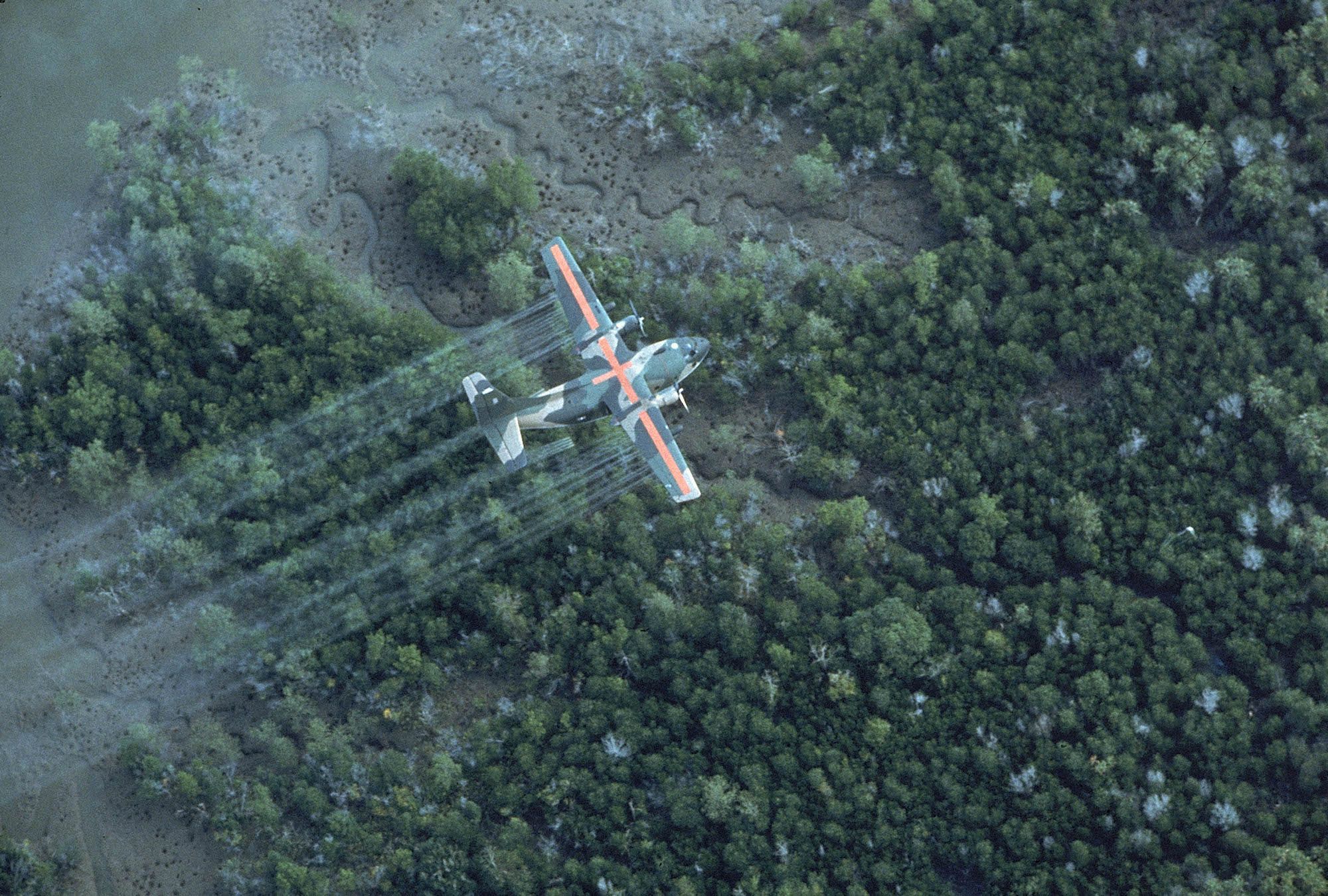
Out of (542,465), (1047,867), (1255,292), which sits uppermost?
(542,465)

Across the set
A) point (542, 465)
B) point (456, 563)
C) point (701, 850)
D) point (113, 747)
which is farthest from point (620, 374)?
point (113, 747)

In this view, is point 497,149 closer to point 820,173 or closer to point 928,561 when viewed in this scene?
point 820,173

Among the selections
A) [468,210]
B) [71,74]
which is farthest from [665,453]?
[71,74]

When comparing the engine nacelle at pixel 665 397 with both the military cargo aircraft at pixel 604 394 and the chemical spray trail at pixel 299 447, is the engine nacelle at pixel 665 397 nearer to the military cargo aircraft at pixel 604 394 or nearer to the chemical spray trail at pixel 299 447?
the military cargo aircraft at pixel 604 394

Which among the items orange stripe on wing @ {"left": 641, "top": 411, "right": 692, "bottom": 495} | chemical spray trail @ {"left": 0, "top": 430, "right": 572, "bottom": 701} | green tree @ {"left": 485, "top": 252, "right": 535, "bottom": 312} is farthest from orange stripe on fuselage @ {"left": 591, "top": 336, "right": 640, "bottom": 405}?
green tree @ {"left": 485, "top": 252, "right": 535, "bottom": 312}

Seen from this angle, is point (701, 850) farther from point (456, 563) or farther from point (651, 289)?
point (651, 289)

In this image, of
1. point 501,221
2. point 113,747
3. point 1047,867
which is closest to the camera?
point 1047,867

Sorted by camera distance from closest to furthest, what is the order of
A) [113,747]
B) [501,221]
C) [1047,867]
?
[1047,867]
[113,747]
[501,221]
